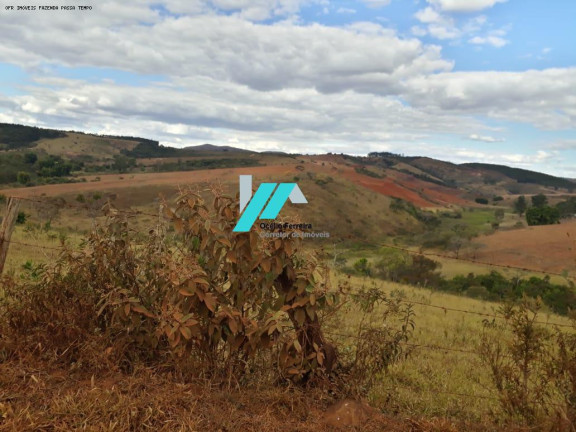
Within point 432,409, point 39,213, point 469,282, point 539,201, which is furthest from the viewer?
point 539,201

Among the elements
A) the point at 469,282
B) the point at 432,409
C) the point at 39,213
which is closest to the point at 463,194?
the point at 469,282

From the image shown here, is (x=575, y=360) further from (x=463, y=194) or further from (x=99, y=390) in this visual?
(x=463, y=194)

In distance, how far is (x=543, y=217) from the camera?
57000 mm

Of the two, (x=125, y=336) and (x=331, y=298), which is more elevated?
(x=331, y=298)

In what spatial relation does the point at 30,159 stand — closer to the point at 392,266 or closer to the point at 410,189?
the point at 392,266

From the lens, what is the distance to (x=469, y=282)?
74.3 feet

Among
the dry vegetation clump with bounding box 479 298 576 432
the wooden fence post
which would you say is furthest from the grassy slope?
the dry vegetation clump with bounding box 479 298 576 432

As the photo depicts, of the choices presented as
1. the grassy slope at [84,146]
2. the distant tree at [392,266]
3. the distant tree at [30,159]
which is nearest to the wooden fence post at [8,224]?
the distant tree at [392,266]

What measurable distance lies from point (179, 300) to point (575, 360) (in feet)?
11.0

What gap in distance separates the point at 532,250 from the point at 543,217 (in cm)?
2474

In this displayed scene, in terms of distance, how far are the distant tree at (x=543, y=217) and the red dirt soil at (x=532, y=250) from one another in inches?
581

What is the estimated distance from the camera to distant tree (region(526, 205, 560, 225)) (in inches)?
2227

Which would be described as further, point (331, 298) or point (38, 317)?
point (38, 317)

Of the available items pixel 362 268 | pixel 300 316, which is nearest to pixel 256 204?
pixel 300 316
